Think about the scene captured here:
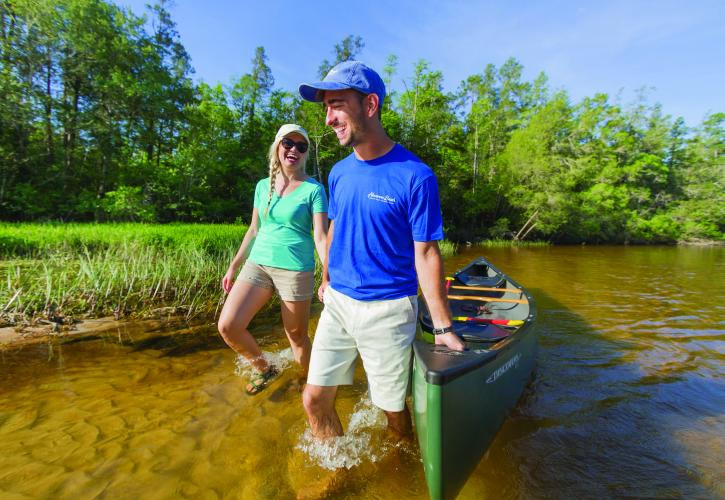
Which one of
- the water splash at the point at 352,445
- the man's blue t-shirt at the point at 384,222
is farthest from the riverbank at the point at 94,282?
the man's blue t-shirt at the point at 384,222

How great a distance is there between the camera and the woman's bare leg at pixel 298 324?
2.71m

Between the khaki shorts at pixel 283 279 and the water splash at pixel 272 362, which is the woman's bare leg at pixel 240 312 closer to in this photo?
the khaki shorts at pixel 283 279

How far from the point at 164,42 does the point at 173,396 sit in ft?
71.1

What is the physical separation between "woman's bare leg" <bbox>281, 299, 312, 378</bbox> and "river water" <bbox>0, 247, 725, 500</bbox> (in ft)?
1.79

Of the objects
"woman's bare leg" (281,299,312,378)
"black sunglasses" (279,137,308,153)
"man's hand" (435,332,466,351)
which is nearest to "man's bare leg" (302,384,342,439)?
"man's hand" (435,332,466,351)

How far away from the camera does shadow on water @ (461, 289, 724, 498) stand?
232 cm

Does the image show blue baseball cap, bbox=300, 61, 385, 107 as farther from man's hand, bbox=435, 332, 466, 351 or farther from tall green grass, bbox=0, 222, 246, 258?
tall green grass, bbox=0, 222, 246, 258

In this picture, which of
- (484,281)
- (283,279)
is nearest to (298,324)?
(283,279)

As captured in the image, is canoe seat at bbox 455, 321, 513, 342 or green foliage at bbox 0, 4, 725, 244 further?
green foliage at bbox 0, 4, 725, 244

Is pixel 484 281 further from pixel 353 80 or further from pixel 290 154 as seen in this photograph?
pixel 353 80

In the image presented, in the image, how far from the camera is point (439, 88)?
88.8 ft

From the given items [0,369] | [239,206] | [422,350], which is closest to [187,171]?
[239,206]

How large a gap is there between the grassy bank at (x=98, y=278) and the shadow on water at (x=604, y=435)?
443 centimetres

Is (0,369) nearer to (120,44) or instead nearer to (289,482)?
(289,482)
